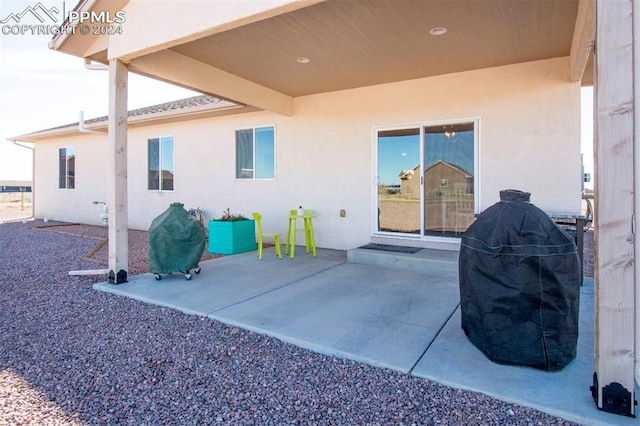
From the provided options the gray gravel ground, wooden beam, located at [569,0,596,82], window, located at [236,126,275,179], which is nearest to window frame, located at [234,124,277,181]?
window, located at [236,126,275,179]

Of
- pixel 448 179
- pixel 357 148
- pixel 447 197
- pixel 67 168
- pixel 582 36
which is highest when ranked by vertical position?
pixel 582 36

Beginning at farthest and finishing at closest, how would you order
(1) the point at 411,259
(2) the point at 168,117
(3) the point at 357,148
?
(2) the point at 168,117, (3) the point at 357,148, (1) the point at 411,259

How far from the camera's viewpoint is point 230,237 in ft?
22.8

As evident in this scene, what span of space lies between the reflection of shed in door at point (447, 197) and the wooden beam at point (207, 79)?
304 centimetres

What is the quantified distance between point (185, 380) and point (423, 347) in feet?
5.48

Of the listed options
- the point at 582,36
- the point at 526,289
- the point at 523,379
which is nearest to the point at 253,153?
the point at 582,36

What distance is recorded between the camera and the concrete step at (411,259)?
517 cm

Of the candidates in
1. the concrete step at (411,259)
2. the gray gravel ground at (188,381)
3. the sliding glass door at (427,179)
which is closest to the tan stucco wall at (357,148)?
the sliding glass door at (427,179)

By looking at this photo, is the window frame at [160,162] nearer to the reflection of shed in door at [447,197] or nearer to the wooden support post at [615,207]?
the reflection of shed in door at [447,197]

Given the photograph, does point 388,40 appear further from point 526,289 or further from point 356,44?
point 526,289

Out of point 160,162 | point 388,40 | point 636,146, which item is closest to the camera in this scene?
point 636,146

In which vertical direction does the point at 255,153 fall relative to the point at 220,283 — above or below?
above

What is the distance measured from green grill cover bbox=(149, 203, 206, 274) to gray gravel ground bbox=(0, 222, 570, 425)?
1090mm

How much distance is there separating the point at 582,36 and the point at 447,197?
282 centimetres
